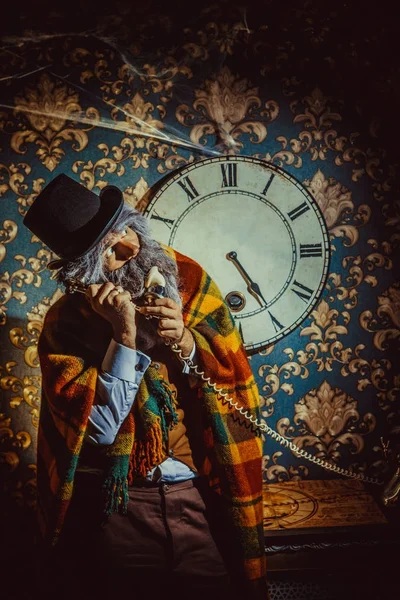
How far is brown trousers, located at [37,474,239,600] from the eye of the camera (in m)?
1.50

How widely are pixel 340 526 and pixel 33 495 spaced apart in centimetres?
100

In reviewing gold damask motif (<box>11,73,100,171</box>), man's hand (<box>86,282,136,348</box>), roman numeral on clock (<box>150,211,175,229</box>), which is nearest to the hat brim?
man's hand (<box>86,282,136,348</box>)

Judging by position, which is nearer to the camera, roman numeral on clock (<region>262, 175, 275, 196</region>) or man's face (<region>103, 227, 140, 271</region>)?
man's face (<region>103, 227, 140, 271</region>)

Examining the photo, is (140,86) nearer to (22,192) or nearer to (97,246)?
(22,192)

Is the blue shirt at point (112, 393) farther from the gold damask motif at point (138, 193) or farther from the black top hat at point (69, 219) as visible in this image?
the gold damask motif at point (138, 193)

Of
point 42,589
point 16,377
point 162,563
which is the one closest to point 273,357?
point 162,563

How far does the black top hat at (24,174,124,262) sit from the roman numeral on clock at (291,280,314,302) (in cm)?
71

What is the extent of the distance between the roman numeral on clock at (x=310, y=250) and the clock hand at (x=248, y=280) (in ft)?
0.64

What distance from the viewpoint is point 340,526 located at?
5.55 feet

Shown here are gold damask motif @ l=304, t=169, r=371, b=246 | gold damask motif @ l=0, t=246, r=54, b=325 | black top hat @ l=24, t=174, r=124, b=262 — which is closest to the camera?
black top hat @ l=24, t=174, r=124, b=262

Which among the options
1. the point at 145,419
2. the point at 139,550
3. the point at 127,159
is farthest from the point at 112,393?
the point at 127,159

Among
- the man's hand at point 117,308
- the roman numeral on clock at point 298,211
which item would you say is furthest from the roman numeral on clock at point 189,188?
the man's hand at point 117,308

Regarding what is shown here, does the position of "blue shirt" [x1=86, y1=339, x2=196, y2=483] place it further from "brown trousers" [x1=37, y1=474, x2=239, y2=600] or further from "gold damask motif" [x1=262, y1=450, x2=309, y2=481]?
"gold damask motif" [x1=262, y1=450, x2=309, y2=481]

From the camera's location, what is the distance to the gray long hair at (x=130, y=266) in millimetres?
1472
